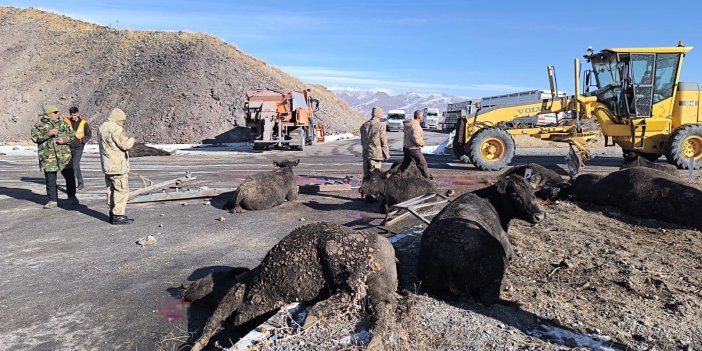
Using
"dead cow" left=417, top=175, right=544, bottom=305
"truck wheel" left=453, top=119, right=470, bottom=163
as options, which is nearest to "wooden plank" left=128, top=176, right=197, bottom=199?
"dead cow" left=417, top=175, right=544, bottom=305

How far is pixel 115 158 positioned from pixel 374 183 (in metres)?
4.55

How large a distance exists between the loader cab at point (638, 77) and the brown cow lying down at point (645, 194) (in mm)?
6741

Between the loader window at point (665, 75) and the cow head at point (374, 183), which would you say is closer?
the cow head at point (374, 183)

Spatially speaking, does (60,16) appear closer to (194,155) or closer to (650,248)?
(194,155)

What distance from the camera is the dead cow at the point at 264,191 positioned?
30.7ft

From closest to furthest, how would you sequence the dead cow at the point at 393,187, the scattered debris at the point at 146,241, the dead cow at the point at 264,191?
the scattered debris at the point at 146,241 < the dead cow at the point at 393,187 < the dead cow at the point at 264,191

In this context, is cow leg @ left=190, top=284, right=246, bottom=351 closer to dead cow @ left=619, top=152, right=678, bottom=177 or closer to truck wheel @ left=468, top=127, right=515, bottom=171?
dead cow @ left=619, top=152, right=678, bottom=177

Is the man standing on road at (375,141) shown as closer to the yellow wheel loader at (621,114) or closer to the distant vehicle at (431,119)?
the yellow wheel loader at (621,114)

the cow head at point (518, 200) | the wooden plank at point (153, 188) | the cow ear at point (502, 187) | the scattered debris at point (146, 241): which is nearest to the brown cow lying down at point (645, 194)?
the cow head at point (518, 200)

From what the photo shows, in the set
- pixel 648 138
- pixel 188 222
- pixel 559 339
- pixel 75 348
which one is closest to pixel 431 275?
pixel 559 339

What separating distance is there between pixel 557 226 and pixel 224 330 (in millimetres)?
5767

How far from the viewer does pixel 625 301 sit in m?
4.91

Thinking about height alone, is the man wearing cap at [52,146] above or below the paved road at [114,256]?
above

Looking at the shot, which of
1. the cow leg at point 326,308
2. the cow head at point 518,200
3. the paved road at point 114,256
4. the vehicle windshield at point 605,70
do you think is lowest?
the paved road at point 114,256
